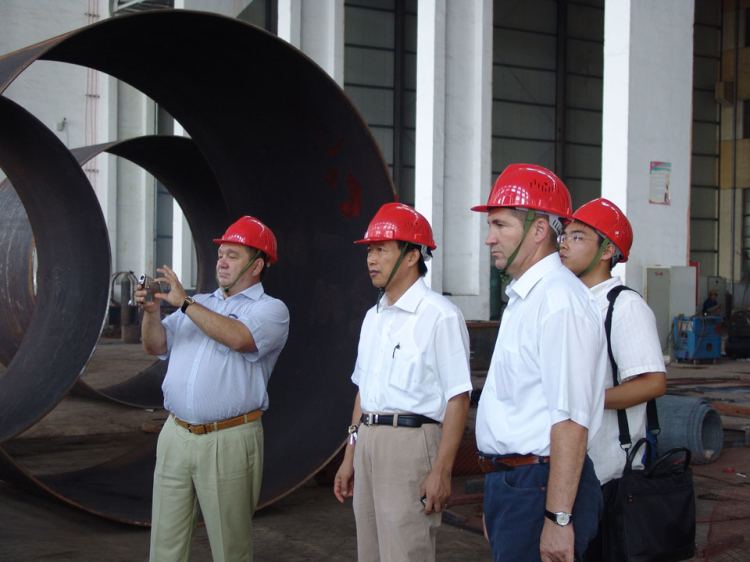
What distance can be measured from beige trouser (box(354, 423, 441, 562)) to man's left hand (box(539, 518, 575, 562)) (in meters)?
0.75

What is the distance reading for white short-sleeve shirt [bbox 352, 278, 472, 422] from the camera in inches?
106

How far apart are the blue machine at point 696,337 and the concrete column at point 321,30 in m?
7.19

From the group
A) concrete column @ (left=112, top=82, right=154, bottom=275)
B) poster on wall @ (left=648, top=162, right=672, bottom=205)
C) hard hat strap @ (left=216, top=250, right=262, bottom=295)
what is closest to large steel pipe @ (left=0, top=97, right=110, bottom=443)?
hard hat strap @ (left=216, top=250, right=262, bottom=295)

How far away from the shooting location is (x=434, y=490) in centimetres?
255

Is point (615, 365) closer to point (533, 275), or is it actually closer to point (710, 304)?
point (533, 275)

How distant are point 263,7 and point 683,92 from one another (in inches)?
482

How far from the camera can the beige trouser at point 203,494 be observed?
2957 mm

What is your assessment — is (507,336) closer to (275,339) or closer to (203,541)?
(275,339)

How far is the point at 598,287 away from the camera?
2654 mm

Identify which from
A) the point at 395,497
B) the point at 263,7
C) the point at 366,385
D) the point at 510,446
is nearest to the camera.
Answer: the point at 510,446

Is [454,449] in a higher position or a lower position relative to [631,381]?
lower

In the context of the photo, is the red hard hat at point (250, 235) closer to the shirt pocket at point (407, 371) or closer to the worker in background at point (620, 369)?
the shirt pocket at point (407, 371)

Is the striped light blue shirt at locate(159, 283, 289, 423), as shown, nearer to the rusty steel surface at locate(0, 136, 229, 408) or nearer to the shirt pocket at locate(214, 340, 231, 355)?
Result: the shirt pocket at locate(214, 340, 231, 355)

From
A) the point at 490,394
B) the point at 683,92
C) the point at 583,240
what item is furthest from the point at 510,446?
the point at 683,92
